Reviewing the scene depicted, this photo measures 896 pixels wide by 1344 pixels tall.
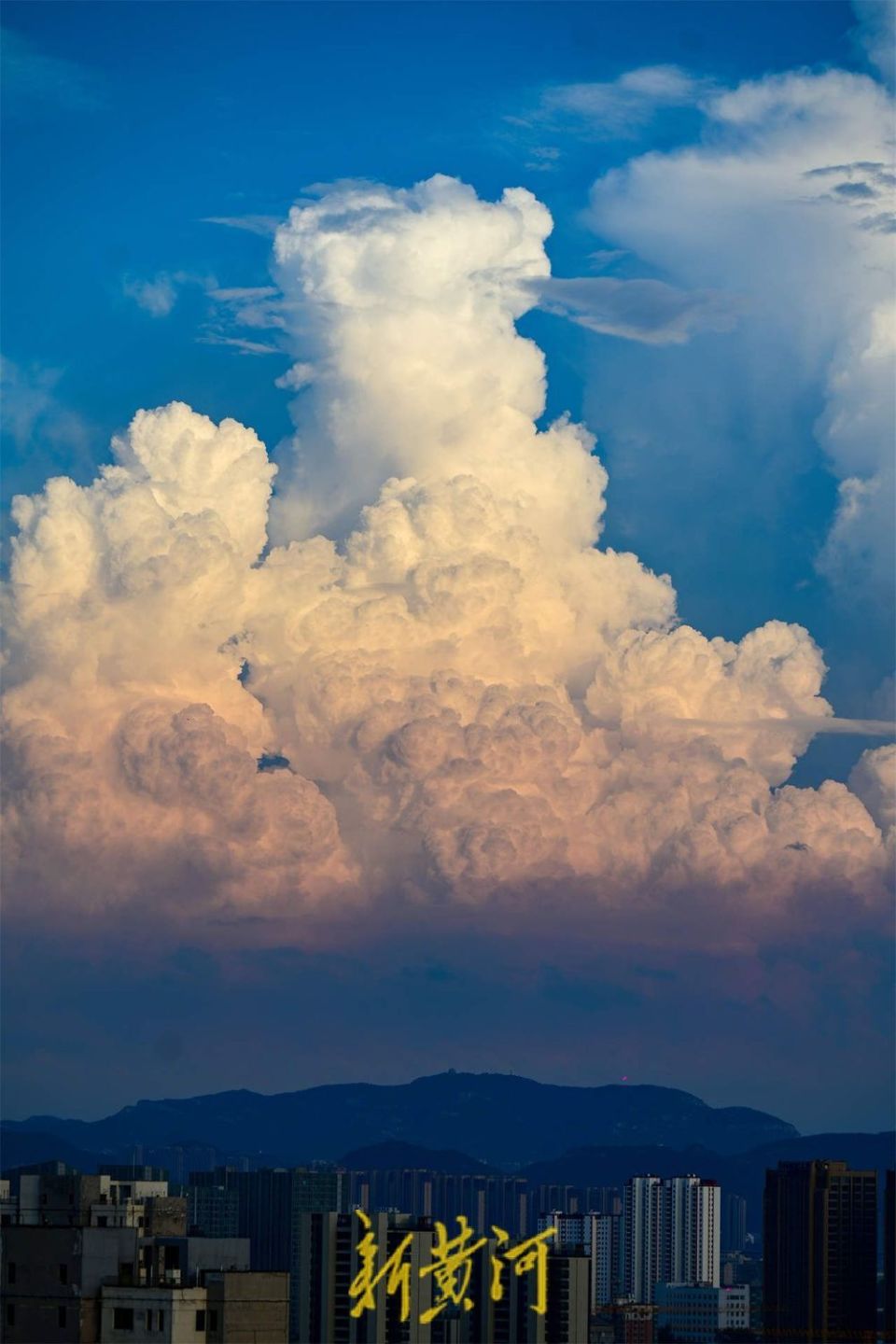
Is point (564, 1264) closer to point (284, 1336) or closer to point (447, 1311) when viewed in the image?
point (447, 1311)

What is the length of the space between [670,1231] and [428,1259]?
81.7 ft

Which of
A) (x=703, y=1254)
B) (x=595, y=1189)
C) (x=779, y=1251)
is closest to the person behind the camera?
(x=779, y=1251)

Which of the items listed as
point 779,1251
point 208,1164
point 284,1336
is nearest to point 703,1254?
point 779,1251

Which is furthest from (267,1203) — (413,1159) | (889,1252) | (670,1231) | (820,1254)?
(413,1159)

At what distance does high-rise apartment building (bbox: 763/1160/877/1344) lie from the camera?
33.1 meters

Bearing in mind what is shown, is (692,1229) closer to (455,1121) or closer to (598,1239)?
(598,1239)

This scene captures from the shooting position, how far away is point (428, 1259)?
2067cm

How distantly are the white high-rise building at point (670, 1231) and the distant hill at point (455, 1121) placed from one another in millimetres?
6017

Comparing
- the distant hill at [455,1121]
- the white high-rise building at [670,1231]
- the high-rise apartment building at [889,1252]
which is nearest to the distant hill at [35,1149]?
the distant hill at [455,1121]

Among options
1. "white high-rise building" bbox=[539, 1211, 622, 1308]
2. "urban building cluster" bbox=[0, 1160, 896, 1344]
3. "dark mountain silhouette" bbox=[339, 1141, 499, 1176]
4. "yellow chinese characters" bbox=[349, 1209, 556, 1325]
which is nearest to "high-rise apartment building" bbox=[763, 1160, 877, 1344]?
"urban building cluster" bbox=[0, 1160, 896, 1344]

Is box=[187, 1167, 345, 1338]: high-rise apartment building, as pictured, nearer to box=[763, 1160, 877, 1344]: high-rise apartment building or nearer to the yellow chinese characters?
the yellow chinese characters

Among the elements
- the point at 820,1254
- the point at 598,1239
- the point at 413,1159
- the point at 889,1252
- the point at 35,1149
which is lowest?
the point at 598,1239

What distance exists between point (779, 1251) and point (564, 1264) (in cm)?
1680

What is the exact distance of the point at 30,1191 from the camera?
14898 mm
